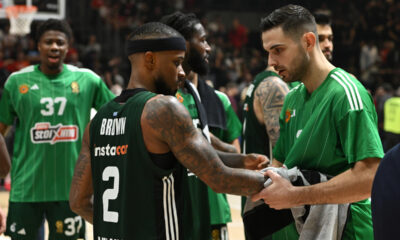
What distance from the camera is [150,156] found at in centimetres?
317

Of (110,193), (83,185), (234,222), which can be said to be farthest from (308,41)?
(234,222)

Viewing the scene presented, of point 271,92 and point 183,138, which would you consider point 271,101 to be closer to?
point 271,92

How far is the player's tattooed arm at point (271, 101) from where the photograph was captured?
196 inches

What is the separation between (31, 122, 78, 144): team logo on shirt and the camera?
18.6 ft

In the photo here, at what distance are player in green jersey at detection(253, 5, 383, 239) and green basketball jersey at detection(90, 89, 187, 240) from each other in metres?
0.47

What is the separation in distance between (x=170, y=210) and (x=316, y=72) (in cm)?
105

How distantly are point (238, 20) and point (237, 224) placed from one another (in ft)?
50.2

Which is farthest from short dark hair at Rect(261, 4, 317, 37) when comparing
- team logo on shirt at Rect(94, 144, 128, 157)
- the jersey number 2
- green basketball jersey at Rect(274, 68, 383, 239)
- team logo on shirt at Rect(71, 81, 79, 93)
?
team logo on shirt at Rect(71, 81, 79, 93)

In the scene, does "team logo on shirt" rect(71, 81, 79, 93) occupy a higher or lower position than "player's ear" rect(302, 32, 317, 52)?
lower

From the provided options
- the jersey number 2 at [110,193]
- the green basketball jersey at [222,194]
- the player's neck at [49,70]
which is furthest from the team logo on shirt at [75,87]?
the jersey number 2 at [110,193]

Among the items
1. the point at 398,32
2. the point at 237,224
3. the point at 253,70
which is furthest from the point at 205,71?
the point at 398,32

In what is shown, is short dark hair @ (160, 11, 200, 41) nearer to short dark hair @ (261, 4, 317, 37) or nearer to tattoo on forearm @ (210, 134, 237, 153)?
tattoo on forearm @ (210, 134, 237, 153)

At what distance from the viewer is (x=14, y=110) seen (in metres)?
5.74

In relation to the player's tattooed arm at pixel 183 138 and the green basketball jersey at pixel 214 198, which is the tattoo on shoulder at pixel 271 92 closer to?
the green basketball jersey at pixel 214 198
